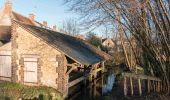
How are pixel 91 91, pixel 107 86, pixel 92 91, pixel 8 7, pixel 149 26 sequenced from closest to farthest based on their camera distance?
pixel 149 26
pixel 91 91
pixel 92 91
pixel 107 86
pixel 8 7

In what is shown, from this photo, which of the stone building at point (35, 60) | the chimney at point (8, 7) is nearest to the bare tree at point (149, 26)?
the stone building at point (35, 60)

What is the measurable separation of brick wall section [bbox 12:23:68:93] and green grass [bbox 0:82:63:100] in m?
0.74

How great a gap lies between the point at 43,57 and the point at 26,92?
2.72m

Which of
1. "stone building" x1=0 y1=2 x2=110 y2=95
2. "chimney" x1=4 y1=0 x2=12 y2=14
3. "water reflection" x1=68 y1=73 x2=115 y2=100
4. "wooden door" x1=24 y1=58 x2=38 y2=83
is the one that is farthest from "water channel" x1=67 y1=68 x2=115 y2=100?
"chimney" x1=4 y1=0 x2=12 y2=14

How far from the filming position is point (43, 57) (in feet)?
66.6

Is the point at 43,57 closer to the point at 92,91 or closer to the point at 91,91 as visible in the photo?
the point at 91,91

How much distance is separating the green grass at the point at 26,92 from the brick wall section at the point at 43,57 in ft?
2.44

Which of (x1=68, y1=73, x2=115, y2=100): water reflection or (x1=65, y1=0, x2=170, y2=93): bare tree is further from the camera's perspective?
(x1=68, y1=73, x2=115, y2=100): water reflection

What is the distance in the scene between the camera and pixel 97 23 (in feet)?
50.5

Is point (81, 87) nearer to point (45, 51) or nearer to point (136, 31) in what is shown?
point (45, 51)

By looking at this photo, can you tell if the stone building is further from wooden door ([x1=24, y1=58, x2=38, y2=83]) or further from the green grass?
the green grass

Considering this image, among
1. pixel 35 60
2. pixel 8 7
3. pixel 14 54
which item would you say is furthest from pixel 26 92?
pixel 8 7

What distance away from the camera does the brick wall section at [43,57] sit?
64.4ft

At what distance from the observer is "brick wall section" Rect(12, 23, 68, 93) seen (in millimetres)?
19625
